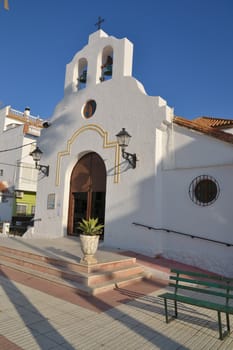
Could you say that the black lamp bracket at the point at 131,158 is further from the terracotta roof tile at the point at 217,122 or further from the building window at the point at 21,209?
the building window at the point at 21,209

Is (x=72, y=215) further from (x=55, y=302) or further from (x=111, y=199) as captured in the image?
(x=55, y=302)

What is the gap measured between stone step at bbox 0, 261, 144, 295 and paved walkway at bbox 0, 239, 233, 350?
0.63ft

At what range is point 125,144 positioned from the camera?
9.06 meters

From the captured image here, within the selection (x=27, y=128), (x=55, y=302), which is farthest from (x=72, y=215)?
(x=27, y=128)

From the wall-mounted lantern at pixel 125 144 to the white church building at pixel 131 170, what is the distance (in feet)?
0.14

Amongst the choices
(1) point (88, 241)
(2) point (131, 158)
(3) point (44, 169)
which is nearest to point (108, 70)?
(2) point (131, 158)

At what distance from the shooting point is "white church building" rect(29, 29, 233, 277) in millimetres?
7973

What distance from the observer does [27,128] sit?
23.4 meters

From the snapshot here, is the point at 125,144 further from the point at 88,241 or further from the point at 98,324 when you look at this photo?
the point at 98,324

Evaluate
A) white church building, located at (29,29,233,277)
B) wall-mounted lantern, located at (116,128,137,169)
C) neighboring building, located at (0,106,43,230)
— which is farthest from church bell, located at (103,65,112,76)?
neighboring building, located at (0,106,43,230)

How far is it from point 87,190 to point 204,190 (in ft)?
17.1

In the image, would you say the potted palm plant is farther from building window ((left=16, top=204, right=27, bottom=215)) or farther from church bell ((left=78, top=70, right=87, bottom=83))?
building window ((left=16, top=204, right=27, bottom=215))

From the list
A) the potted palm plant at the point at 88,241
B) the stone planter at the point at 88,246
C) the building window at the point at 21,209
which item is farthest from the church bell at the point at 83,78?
the building window at the point at 21,209

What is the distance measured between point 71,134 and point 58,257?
647 cm
